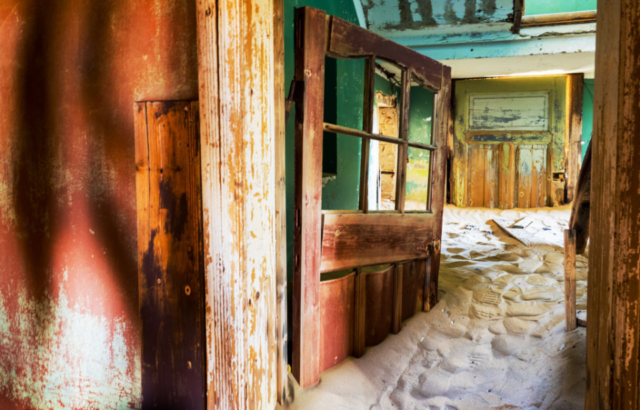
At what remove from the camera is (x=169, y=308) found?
1.44 meters

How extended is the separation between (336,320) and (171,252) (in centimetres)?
97

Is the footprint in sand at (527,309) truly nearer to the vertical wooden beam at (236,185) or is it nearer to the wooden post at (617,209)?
the wooden post at (617,209)

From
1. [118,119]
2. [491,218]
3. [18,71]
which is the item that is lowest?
[491,218]

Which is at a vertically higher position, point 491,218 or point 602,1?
point 602,1

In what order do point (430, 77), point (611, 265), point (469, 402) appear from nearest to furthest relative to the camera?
1. point (611, 265)
2. point (469, 402)
3. point (430, 77)

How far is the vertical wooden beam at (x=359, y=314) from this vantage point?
209 centimetres

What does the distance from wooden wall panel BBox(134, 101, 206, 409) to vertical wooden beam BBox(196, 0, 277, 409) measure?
0.34ft

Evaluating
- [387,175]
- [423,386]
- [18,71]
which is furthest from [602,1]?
[387,175]

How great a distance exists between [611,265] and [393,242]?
1342mm

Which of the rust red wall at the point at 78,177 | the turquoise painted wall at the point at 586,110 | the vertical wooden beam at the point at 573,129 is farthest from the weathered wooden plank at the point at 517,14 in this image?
the rust red wall at the point at 78,177

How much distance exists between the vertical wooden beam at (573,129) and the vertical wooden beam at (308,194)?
7050 mm

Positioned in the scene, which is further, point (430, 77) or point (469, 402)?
point (430, 77)

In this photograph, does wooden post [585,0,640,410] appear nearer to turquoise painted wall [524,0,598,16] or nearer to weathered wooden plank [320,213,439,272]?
weathered wooden plank [320,213,439,272]

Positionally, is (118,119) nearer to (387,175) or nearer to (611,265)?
(611,265)
